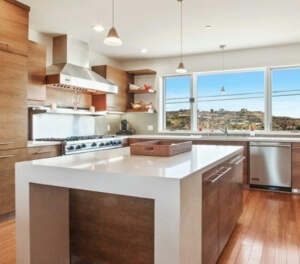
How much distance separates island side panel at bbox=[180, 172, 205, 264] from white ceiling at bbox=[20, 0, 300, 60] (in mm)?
2519

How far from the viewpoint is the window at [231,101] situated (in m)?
5.38

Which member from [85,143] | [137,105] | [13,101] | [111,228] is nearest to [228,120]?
[137,105]

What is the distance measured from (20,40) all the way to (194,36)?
2.64m

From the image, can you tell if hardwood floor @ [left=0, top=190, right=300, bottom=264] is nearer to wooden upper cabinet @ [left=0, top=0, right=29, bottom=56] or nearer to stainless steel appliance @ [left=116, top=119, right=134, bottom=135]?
wooden upper cabinet @ [left=0, top=0, right=29, bottom=56]

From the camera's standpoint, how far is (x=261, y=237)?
277cm

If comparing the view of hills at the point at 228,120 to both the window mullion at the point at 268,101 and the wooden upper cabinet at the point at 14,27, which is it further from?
the wooden upper cabinet at the point at 14,27

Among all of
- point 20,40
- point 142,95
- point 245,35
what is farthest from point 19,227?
point 142,95

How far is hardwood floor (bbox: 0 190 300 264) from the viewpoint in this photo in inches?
91.8

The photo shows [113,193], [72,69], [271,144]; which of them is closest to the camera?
[113,193]

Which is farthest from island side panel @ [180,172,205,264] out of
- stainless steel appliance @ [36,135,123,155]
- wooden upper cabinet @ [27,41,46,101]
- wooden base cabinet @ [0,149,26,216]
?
wooden upper cabinet @ [27,41,46,101]

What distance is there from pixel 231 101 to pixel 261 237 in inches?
132

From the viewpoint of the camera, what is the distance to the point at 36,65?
151 inches

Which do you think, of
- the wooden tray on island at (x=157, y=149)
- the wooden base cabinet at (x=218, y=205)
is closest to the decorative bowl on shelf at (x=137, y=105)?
the wooden base cabinet at (x=218, y=205)

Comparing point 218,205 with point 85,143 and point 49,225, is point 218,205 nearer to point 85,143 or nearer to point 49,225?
point 49,225
